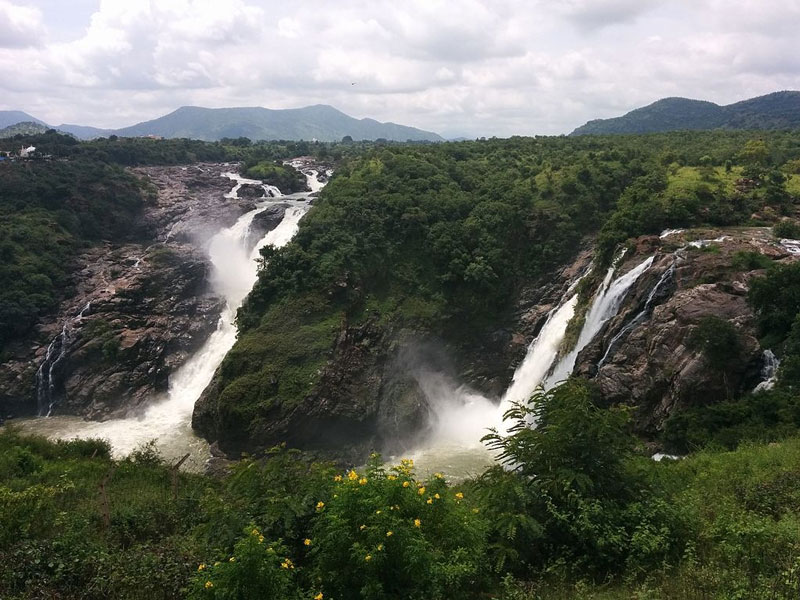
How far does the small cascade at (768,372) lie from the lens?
16.3 metres

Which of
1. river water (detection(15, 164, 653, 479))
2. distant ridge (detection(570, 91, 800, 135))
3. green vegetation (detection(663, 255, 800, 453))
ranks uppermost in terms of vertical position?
distant ridge (detection(570, 91, 800, 135))

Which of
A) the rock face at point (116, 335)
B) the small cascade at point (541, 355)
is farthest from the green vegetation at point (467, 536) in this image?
the rock face at point (116, 335)

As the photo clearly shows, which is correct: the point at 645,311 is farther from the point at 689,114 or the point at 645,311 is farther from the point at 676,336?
the point at 689,114

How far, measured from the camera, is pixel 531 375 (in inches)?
1044

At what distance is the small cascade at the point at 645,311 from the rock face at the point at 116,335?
23258 mm

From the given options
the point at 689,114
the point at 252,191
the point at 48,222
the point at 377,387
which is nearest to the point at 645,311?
the point at 377,387

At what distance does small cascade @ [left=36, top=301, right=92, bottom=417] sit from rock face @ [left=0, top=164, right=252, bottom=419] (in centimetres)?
5

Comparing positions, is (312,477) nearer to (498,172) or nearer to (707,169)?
(707,169)

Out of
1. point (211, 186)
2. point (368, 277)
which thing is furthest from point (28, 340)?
point (211, 186)

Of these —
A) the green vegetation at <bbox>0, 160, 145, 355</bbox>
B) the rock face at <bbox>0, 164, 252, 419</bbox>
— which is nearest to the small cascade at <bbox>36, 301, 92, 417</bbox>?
the rock face at <bbox>0, 164, 252, 419</bbox>

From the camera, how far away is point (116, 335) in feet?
103

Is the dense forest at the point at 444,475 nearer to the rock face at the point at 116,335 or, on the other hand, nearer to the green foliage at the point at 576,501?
the green foliage at the point at 576,501

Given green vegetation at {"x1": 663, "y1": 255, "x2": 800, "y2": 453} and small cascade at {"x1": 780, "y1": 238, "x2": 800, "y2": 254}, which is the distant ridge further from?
green vegetation at {"x1": 663, "y1": 255, "x2": 800, "y2": 453}

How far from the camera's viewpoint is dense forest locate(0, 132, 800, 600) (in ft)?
21.9
